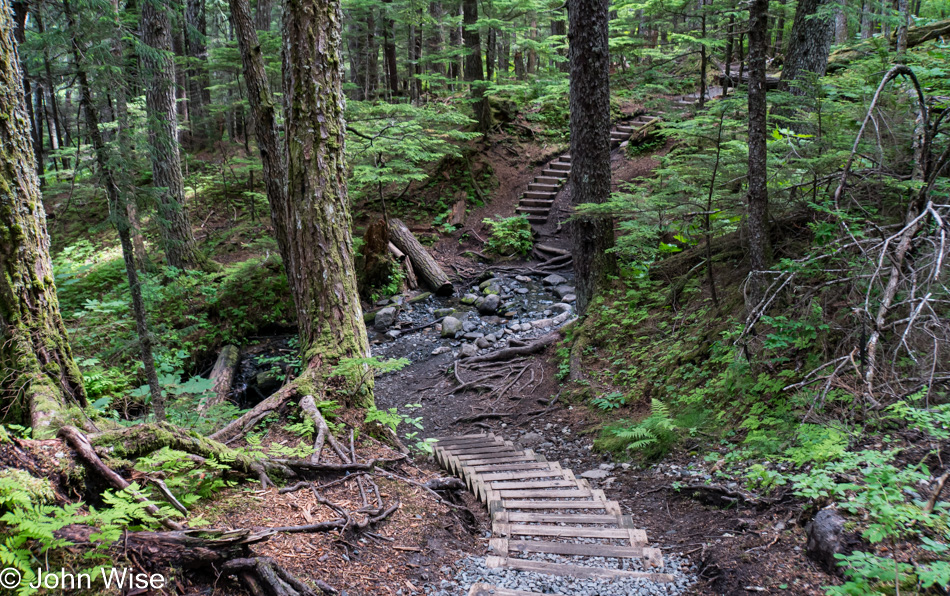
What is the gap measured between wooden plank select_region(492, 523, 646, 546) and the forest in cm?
2

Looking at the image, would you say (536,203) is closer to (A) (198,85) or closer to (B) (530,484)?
(B) (530,484)

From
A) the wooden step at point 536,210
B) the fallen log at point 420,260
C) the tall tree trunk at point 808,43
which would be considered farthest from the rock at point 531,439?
the wooden step at point 536,210

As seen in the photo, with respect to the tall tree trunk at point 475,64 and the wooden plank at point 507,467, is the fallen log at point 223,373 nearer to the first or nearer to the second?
the wooden plank at point 507,467

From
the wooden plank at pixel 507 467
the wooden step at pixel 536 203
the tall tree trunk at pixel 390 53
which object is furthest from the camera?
the tall tree trunk at pixel 390 53

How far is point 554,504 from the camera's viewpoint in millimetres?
4277

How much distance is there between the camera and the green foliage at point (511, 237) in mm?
14062

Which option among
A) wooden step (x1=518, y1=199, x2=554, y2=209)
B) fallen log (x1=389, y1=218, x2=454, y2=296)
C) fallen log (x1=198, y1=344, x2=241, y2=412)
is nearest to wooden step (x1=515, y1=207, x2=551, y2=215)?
wooden step (x1=518, y1=199, x2=554, y2=209)

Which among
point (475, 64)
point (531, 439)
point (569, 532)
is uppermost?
point (475, 64)

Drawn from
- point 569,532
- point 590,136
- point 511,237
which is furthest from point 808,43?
point 569,532

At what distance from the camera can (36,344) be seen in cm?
337

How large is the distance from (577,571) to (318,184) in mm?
4470

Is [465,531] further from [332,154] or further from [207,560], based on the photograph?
[332,154]

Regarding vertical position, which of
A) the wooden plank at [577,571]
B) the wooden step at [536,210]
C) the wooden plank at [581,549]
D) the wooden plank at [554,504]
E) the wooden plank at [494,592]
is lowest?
the wooden plank at [554,504]

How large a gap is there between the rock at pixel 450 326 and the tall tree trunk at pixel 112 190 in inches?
226
